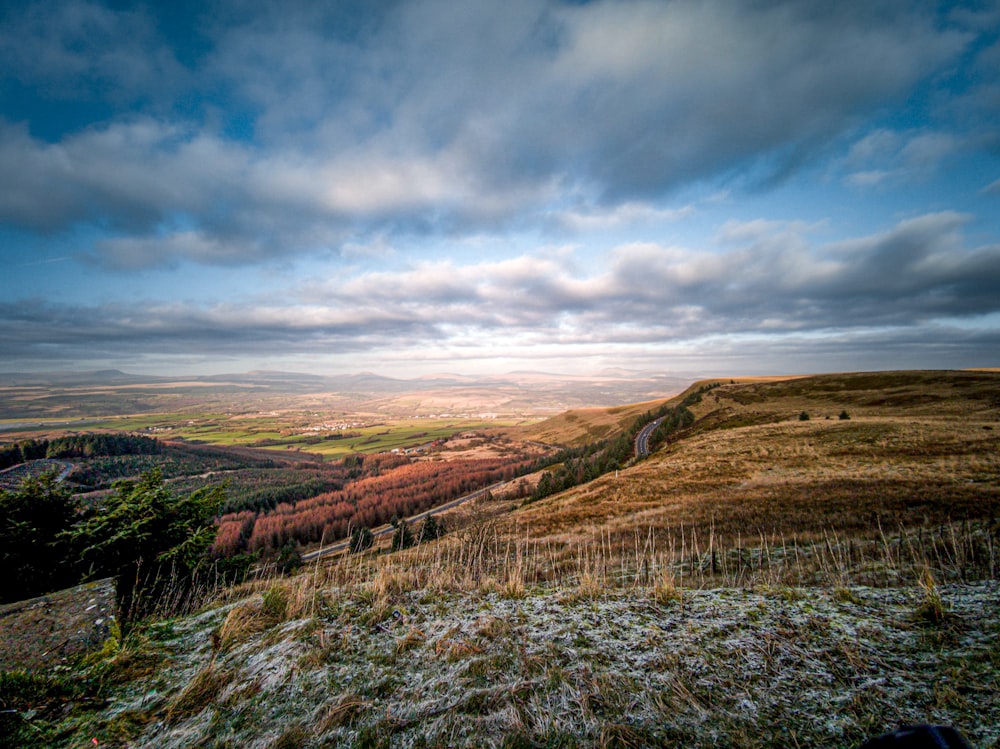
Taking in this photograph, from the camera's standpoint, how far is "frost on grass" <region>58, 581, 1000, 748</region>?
2.73 meters

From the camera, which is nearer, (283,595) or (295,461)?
(283,595)

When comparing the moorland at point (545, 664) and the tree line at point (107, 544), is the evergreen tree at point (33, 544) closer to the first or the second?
the tree line at point (107, 544)

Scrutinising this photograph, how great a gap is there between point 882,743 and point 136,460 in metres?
117

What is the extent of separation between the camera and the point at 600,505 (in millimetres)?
24844

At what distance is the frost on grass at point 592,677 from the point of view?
2734 mm

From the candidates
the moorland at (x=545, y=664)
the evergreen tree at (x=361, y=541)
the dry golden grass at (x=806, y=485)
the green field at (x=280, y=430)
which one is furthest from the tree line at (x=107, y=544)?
the green field at (x=280, y=430)

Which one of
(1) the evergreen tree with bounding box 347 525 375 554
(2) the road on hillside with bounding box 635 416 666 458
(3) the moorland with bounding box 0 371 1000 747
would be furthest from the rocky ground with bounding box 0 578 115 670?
(2) the road on hillside with bounding box 635 416 666 458

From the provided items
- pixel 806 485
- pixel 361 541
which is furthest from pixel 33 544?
pixel 806 485

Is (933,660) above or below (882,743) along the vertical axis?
below

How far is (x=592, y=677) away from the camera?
11.1 ft

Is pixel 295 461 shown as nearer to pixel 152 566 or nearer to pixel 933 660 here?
pixel 152 566

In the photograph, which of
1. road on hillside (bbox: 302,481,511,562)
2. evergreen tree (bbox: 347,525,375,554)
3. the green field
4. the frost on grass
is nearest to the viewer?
the frost on grass

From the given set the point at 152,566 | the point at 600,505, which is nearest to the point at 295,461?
the point at 600,505

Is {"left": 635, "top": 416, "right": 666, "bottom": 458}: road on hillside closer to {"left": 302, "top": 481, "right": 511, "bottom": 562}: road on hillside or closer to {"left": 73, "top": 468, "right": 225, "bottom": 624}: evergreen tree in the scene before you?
{"left": 302, "top": 481, "right": 511, "bottom": 562}: road on hillside
